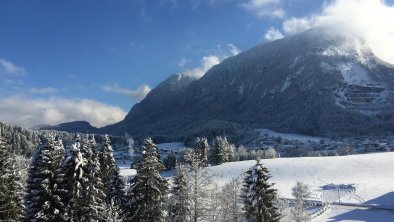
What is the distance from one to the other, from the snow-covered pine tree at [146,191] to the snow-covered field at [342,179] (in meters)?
46.8

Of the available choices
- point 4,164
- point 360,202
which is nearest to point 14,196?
point 4,164

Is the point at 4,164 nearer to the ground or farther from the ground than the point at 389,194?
farther from the ground

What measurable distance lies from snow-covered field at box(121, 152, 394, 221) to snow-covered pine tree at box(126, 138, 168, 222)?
4680 cm

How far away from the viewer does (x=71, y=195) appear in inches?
1666

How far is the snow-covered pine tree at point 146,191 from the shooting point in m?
54.5

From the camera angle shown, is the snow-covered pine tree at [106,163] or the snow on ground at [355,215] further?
the snow on ground at [355,215]

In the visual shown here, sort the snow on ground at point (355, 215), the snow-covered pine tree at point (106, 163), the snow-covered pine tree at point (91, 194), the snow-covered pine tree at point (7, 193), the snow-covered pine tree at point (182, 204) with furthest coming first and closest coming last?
1. the snow on ground at point (355, 215)
2. the snow-covered pine tree at point (106, 163)
3. the snow-covered pine tree at point (7, 193)
4. the snow-covered pine tree at point (182, 204)
5. the snow-covered pine tree at point (91, 194)

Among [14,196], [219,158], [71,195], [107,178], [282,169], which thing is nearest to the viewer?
[71,195]

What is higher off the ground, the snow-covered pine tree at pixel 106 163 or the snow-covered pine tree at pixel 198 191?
the snow-covered pine tree at pixel 106 163

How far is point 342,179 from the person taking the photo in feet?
434

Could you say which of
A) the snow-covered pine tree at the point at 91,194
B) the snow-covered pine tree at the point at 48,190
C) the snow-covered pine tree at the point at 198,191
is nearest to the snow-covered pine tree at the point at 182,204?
the snow-covered pine tree at the point at 198,191

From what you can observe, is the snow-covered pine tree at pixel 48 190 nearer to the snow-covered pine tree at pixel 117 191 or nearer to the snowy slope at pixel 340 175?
the snow-covered pine tree at pixel 117 191

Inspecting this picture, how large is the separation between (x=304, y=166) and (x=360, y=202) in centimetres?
4580

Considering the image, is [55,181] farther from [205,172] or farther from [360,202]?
[360,202]
